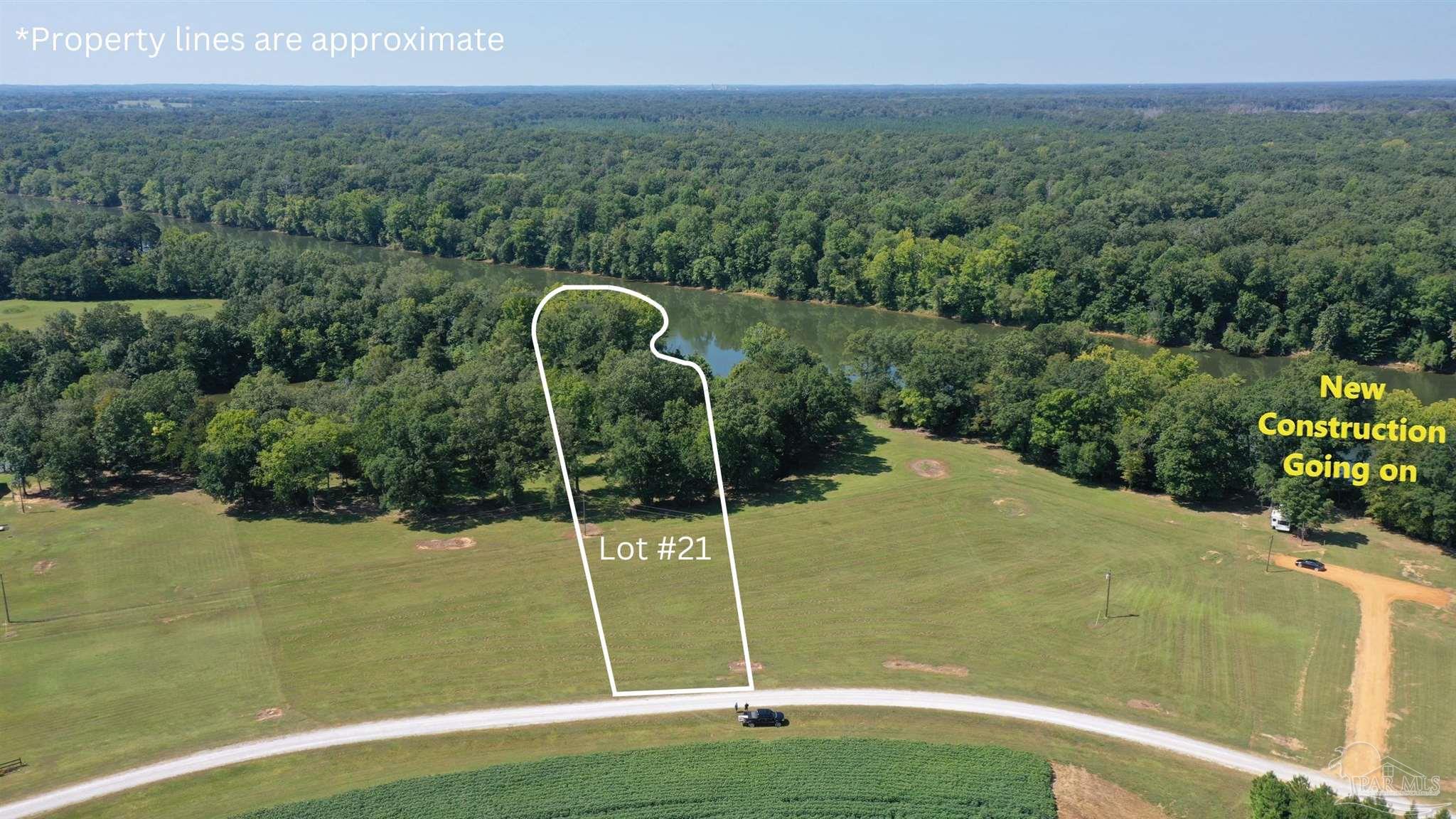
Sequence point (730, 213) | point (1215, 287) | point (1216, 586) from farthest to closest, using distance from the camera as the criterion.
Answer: point (730, 213), point (1215, 287), point (1216, 586)

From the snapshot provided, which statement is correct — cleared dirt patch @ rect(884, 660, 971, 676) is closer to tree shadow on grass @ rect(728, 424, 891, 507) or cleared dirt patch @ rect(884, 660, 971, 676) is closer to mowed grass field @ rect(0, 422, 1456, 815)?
mowed grass field @ rect(0, 422, 1456, 815)

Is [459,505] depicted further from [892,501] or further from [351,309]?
[351,309]

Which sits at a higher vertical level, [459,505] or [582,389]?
[582,389]

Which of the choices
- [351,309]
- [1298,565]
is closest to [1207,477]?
[1298,565]

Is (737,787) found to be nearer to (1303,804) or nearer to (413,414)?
(1303,804)

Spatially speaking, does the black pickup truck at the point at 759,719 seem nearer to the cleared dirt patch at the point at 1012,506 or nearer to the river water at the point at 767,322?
the cleared dirt patch at the point at 1012,506

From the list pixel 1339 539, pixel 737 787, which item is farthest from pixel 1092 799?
pixel 1339 539

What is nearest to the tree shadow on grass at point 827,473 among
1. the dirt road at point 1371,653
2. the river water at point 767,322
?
the river water at point 767,322
